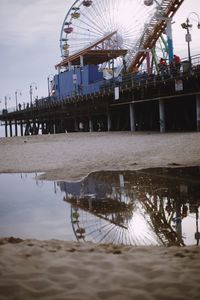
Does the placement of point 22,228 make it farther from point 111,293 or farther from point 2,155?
point 2,155

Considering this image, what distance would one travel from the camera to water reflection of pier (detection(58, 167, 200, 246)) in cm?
488

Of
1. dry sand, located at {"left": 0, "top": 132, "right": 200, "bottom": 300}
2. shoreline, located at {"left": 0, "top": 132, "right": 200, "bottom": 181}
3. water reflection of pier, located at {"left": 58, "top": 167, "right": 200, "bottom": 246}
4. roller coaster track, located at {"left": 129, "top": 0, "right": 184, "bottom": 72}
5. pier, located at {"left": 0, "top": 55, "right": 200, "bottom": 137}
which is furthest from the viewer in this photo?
roller coaster track, located at {"left": 129, "top": 0, "right": 184, "bottom": 72}

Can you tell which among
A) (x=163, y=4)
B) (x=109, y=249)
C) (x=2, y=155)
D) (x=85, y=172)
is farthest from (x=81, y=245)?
(x=163, y=4)

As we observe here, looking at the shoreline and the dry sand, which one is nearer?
the dry sand

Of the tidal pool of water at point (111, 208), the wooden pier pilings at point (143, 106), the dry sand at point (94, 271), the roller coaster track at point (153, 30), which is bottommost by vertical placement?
the dry sand at point (94, 271)

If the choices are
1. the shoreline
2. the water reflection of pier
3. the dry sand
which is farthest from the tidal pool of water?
the shoreline

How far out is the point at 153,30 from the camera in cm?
2905

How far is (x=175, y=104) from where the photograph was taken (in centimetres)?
2538

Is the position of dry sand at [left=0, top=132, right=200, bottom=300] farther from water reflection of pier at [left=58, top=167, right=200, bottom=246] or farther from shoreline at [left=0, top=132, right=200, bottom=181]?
shoreline at [left=0, top=132, right=200, bottom=181]

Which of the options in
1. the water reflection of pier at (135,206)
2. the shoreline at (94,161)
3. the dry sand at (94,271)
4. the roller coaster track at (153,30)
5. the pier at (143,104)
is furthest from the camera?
the roller coaster track at (153,30)

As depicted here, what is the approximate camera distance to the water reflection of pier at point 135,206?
192 inches

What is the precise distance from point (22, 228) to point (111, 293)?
2.72 metres

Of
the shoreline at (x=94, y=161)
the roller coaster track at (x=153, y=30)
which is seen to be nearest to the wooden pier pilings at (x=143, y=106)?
the roller coaster track at (x=153, y=30)

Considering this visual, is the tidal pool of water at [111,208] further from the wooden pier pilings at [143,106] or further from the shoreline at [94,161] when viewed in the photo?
the wooden pier pilings at [143,106]
